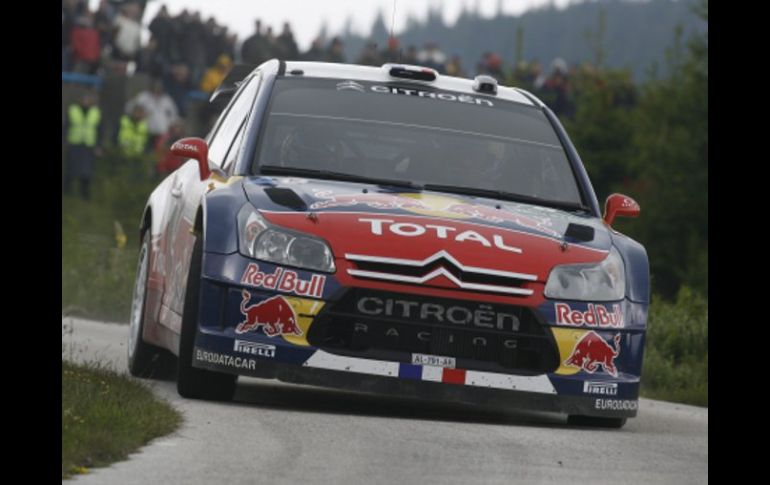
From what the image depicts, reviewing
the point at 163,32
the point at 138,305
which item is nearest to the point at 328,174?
the point at 138,305

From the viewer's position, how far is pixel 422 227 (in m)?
8.90

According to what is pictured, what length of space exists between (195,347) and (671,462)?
214 cm

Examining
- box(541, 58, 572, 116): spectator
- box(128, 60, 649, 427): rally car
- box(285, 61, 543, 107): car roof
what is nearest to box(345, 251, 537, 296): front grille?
box(128, 60, 649, 427): rally car

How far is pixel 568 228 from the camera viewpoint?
9398 millimetres

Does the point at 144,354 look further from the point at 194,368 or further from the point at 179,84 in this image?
the point at 179,84

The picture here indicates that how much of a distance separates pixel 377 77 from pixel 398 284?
2331mm

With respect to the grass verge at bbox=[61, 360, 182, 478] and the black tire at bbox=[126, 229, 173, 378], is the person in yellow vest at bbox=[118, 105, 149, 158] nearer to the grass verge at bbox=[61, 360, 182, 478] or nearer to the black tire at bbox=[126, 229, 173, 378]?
the black tire at bbox=[126, 229, 173, 378]

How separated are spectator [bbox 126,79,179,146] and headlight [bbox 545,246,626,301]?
71.9 feet

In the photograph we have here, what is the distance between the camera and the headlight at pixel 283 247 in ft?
28.7

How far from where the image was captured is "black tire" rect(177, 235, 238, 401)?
906 centimetres

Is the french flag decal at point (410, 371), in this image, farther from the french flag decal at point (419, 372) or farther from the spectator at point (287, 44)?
the spectator at point (287, 44)

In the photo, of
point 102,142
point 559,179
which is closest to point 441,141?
point 559,179

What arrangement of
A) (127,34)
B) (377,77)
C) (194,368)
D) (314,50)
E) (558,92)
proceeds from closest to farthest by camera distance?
1. (194,368)
2. (377,77)
3. (127,34)
4. (314,50)
5. (558,92)

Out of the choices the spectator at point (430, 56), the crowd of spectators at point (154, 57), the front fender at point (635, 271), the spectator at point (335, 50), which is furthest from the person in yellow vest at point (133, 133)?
the front fender at point (635, 271)
